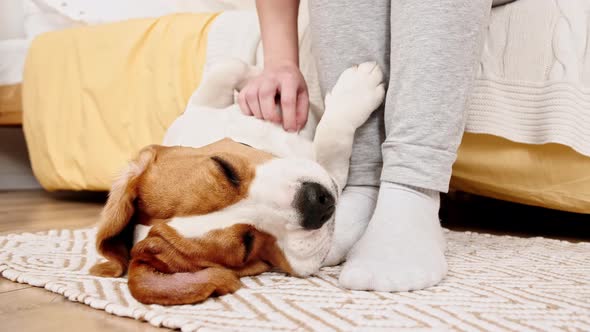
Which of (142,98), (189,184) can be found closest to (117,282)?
(189,184)

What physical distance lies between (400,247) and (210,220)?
29 cm

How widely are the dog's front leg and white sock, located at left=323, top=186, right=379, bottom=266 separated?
0.11ft

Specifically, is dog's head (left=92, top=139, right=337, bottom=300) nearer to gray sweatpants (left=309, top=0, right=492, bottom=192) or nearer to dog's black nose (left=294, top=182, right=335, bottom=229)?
dog's black nose (left=294, top=182, right=335, bottom=229)

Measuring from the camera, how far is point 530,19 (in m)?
1.21

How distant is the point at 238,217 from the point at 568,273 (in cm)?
53

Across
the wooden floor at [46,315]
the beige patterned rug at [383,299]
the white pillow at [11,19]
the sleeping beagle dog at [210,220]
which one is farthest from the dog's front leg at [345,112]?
the white pillow at [11,19]

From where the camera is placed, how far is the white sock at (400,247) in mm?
801

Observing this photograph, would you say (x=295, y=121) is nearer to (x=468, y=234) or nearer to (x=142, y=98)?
(x=468, y=234)

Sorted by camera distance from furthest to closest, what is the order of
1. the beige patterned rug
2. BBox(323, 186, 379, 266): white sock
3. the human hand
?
the human hand < BBox(323, 186, 379, 266): white sock < the beige patterned rug

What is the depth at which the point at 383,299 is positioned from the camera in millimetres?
749

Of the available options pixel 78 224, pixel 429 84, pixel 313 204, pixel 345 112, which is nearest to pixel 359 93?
pixel 345 112

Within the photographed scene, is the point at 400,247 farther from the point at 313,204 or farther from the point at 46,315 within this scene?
the point at 46,315

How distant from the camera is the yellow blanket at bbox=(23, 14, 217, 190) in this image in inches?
71.8

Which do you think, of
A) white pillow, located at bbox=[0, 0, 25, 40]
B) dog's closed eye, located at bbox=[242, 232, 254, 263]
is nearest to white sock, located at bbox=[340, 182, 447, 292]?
dog's closed eye, located at bbox=[242, 232, 254, 263]
